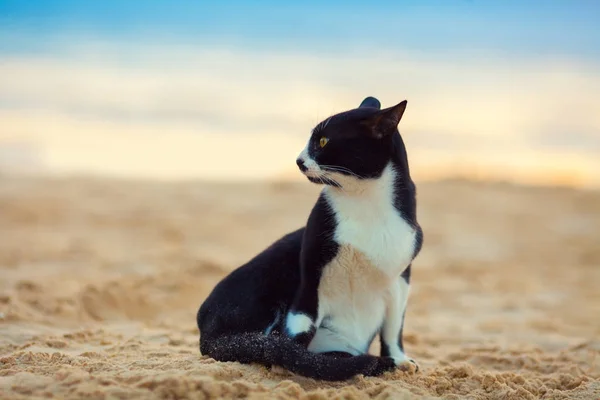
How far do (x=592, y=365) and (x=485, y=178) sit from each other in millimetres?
8689

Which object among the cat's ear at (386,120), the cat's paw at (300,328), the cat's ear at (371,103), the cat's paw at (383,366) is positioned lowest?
the cat's paw at (383,366)

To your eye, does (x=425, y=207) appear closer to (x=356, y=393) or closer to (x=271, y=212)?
(x=271, y=212)

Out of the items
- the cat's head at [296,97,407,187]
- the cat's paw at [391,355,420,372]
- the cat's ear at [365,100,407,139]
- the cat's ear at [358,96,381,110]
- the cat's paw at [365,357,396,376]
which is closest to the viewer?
the cat's ear at [365,100,407,139]

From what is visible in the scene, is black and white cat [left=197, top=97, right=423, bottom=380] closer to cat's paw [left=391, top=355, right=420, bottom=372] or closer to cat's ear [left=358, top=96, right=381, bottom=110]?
cat's paw [left=391, top=355, right=420, bottom=372]

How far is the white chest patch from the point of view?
3.31m

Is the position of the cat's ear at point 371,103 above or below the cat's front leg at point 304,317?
above

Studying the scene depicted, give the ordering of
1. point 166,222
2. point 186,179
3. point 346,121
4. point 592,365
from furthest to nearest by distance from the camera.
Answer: point 186,179
point 166,222
point 592,365
point 346,121

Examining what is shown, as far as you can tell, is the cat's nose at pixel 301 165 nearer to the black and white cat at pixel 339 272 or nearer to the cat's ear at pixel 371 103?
the black and white cat at pixel 339 272

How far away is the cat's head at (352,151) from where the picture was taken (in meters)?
3.31

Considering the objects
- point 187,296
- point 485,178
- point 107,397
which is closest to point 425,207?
point 485,178

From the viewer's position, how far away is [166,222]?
977cm

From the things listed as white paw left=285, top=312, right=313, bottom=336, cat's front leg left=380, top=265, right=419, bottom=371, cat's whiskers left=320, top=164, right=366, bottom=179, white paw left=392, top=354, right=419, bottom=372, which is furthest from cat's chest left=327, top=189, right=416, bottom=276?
white paw left=392, top=354, right=419, bottom=372

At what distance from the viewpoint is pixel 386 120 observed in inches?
128

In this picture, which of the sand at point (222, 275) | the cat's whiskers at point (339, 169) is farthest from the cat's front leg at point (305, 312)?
the cat's whiskers at point (339, 169)
